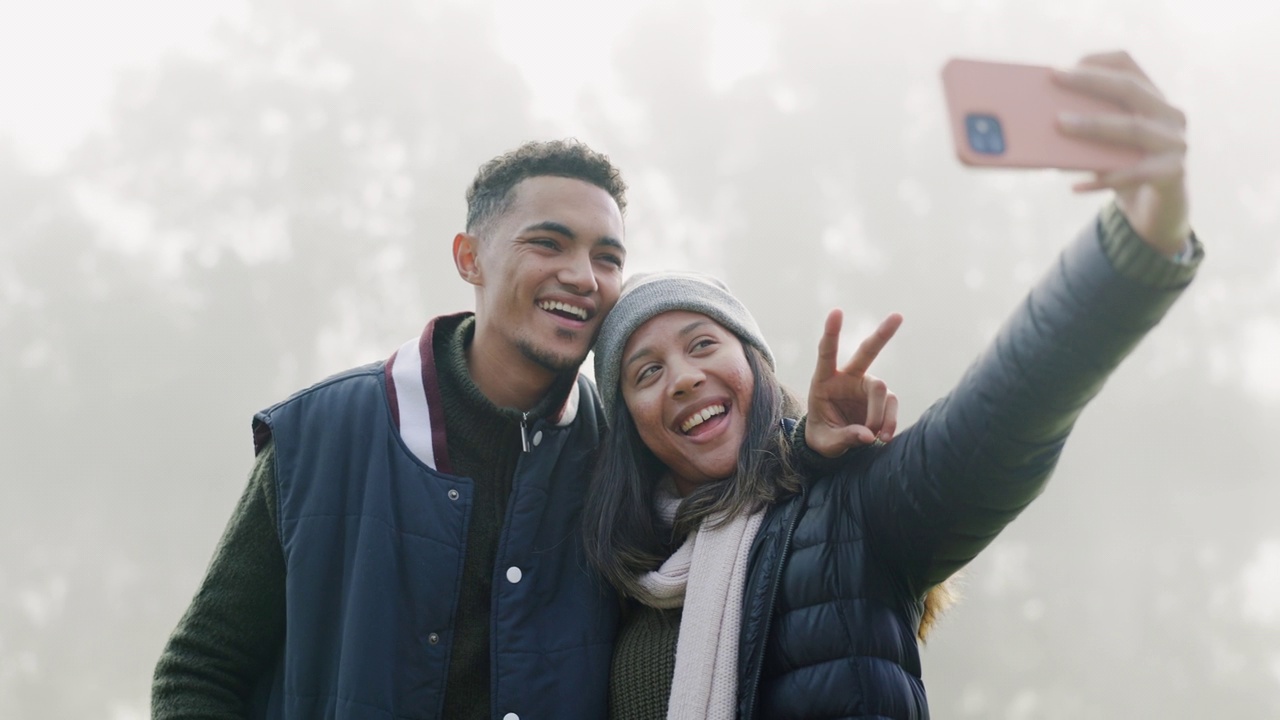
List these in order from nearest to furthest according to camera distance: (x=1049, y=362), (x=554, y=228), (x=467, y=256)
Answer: (x=1049, y=362)
(x=554, y=228)
(x=467, y=256)

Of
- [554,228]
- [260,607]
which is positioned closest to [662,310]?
[554,228]

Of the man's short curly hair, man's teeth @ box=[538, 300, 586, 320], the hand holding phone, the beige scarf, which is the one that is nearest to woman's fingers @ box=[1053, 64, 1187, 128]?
the hand holding phone

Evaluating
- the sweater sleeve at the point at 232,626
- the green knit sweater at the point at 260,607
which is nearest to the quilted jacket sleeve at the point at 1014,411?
the green knit sweater at the point at 260,607

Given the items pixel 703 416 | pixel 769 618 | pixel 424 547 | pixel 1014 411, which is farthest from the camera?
pixel 424 547

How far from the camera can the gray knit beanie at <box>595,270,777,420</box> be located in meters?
4.30

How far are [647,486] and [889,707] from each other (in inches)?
59.2

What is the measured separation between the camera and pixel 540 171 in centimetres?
515

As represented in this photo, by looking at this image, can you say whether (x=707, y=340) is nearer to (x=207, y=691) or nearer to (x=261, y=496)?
(x=261, y=496)

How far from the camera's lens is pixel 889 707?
10.2ft

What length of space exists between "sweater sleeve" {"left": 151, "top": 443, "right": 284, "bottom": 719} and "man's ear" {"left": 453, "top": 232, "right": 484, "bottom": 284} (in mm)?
1424

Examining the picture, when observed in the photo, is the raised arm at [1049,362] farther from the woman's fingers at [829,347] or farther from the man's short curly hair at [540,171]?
the man's short curly hair at [540,171]

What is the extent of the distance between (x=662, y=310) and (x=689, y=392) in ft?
1.32

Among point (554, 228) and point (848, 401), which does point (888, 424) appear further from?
point (554, 228)

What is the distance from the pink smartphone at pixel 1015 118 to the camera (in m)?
2.31
